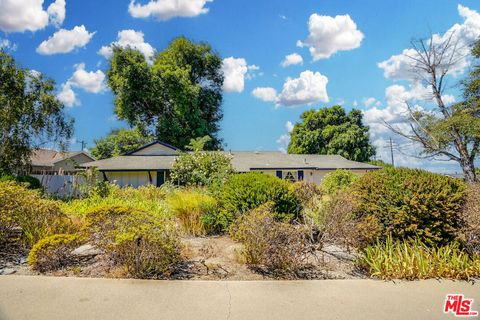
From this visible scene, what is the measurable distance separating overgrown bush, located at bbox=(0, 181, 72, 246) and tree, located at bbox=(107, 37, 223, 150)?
27029 mm

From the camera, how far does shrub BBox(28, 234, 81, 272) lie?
5.17 m

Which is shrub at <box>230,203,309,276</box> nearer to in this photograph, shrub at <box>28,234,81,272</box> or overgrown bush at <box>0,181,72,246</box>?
shrub at <box>28,234,81,272</box>

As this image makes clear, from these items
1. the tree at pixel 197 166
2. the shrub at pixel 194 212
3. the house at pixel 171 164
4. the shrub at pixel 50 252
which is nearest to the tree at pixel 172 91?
the house at pixel 171 164

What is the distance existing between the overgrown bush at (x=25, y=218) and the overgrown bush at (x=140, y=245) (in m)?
1.84

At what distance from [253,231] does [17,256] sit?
448cm

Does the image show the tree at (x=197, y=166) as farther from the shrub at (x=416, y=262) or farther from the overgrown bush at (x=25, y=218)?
the shrub at (x=416, y=262)

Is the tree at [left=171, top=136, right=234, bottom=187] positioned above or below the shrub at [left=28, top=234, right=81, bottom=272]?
above

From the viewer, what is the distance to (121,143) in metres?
35.5

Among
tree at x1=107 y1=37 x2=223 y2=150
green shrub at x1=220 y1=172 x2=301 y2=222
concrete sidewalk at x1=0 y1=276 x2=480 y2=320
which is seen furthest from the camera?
tree at x1=107 y1=37 x2=223 y2=150

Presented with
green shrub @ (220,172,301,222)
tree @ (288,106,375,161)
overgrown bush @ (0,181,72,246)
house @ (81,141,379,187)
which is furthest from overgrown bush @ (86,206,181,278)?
tree @ (288,106,375,161)

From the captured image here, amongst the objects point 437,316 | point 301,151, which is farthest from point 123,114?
point 437,316

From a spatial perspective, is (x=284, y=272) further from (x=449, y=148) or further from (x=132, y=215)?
(x=449, y=148)

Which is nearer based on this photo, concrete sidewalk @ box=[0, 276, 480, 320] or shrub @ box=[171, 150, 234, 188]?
concrete sidewalk @ box=[0, 276, 480, 320]

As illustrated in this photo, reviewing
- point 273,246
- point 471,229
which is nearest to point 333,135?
point 471,229
